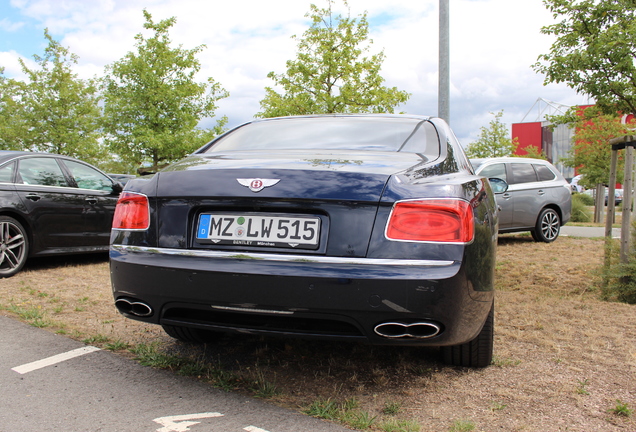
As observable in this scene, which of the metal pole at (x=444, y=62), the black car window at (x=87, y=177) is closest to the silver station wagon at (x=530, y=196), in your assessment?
the metal pole at (x=444, y=62)

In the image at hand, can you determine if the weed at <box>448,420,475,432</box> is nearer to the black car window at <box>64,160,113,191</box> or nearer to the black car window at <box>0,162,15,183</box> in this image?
the black car window at <box>0,162,15,183</box>

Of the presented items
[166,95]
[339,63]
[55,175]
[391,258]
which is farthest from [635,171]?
[166,95]

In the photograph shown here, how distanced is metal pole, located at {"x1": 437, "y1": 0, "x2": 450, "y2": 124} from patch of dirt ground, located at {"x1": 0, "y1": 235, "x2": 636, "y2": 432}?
510 cm

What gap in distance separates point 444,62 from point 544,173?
3240 millimetres

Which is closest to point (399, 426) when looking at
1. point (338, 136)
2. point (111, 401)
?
point (111, 401)

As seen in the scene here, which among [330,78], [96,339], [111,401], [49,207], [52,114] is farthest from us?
[52,114]

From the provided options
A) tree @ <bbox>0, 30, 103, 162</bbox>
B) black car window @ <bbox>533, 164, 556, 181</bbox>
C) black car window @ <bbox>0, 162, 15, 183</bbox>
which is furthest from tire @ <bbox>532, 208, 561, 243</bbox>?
tree @ <bbox>0, 30, 103, 162</bbox>

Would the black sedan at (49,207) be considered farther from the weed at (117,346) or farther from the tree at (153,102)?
the tree at (153,102)

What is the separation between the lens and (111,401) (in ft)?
8.96

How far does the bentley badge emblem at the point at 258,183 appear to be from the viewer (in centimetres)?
251

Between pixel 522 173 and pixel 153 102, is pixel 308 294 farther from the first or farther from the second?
pixel 153 102

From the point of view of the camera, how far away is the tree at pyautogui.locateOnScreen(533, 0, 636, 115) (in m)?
6.48

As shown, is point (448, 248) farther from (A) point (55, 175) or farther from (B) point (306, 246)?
(A) point (55, 175)

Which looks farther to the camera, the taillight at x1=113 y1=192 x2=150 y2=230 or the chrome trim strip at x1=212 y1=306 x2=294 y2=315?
the taillight at x1=113 y1=192 x2=150 y2=230
